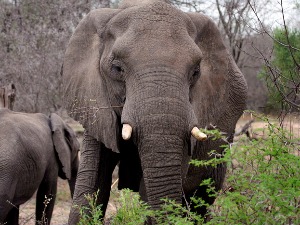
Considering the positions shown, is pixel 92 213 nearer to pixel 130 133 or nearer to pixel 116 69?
pixel 130 133

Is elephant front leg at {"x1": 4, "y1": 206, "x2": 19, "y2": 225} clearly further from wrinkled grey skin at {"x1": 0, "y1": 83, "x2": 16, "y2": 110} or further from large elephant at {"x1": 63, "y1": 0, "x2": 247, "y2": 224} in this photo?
large elephant at {"x1": 63, "y1": 0, "x2": 247, "y2": 224}

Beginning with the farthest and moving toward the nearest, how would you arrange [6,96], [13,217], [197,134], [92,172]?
[6,96] < [13,217] < [92,172] < [197,134]

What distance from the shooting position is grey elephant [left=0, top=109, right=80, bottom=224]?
6.41 metres

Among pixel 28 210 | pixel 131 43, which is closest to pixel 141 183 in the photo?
pixel 131 43

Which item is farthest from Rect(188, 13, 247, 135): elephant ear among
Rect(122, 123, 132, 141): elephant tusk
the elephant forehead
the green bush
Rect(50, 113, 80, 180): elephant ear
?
Rect(50, 113, 80, 180): elephant ear

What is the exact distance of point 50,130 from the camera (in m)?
8.14

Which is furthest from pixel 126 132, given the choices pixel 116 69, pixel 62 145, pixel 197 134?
pixel 62 145

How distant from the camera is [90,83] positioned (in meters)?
4.06

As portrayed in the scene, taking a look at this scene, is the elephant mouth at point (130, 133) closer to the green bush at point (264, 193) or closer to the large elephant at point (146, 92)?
the large elephant at point (146, 92)

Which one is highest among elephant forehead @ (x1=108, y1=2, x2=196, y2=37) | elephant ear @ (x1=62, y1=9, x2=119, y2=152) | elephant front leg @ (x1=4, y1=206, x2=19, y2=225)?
elephant forehead @ (x1=108, y1=2, x2=196, y2=37)

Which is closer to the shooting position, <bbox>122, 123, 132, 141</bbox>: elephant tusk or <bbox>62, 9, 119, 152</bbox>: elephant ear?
<bbox>122, 123, 132, 141</bbox>: elephant tusk

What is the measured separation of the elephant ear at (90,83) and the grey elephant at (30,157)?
1717 mm

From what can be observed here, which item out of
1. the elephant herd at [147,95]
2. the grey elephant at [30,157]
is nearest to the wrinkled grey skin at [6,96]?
the grey elephant at [30,157]

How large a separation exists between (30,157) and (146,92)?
3683 millimetres
